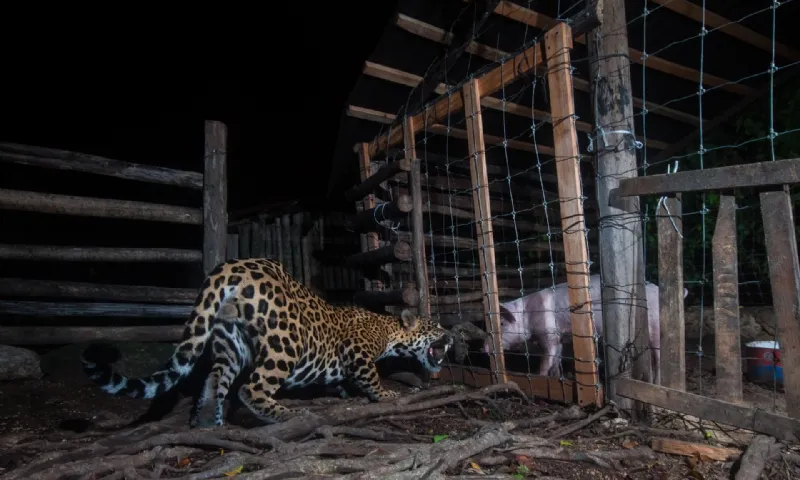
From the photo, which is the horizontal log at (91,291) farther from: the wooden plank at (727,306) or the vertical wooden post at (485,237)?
the wooden plank at (727,306)

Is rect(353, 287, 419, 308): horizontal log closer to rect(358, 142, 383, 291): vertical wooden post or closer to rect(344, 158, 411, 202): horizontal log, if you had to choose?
rect(358, 142, 383, 291): vertical wooden post

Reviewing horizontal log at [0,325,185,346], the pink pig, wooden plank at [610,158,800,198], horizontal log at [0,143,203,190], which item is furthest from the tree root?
horizontal log at [0,143,203,190]

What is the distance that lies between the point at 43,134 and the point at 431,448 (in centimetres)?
1164

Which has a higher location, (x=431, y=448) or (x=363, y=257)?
(x=363, y=257)

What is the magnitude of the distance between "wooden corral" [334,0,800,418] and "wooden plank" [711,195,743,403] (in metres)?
0.09

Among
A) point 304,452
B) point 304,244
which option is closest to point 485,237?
point 304,452

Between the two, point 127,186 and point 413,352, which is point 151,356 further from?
point 127,186

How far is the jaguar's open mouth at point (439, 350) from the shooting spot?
5.96 m

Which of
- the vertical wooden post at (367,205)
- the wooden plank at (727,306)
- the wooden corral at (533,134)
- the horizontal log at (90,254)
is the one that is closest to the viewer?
the wooden plank at (727,306)

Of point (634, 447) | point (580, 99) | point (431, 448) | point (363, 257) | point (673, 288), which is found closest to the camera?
point (431, 448)

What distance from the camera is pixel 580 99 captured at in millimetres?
7453

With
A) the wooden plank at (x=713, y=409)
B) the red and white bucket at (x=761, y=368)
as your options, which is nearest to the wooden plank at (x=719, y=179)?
the wooden plank at (x=713, y=409)

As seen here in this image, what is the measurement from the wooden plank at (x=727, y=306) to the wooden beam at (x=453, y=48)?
10.7ft

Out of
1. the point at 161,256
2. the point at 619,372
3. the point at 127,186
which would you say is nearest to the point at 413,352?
the point at 619,372
